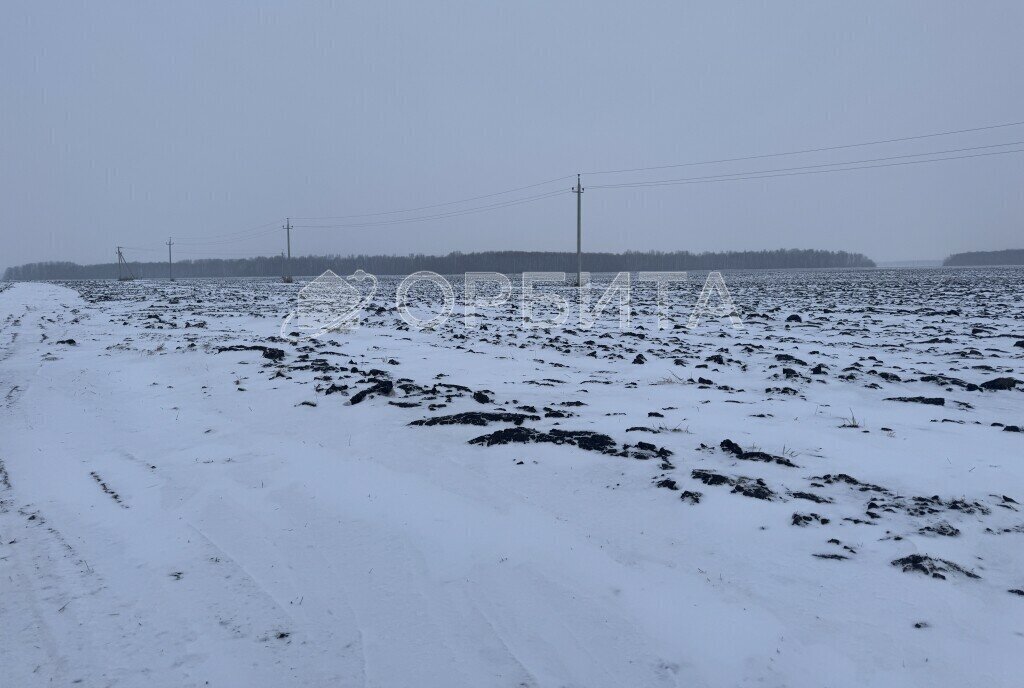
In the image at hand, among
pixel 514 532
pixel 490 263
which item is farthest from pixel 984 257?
pixel 514 532

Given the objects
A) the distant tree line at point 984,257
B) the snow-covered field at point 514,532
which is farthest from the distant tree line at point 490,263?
the snow-covered field at point 514,532

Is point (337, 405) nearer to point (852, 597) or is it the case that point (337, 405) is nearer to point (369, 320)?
point (852, 597)

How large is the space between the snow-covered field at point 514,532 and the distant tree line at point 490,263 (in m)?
85.6

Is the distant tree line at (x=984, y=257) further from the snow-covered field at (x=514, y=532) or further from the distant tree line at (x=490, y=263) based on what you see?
the snow-covered field at (x=514, y=532)

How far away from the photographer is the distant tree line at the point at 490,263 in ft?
328

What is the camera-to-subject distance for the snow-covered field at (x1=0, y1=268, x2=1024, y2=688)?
290 cm

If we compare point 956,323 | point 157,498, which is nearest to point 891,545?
point 157,498

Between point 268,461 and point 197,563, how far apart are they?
1.84 metres

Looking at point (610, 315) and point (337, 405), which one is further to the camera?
point (610, 315)

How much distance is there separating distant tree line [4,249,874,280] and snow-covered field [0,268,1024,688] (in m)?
85.6

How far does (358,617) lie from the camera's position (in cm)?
327

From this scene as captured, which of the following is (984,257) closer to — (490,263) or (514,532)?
(490,263)

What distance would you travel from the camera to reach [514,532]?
13.6ft

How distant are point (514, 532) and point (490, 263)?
3690 inches
